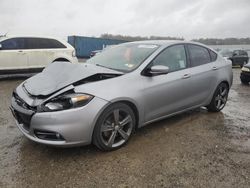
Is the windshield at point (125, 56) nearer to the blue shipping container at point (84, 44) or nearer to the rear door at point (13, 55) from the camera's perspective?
the rear door at point (13, 55)

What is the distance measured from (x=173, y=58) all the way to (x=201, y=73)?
74cm

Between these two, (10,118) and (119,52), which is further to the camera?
(10,118)

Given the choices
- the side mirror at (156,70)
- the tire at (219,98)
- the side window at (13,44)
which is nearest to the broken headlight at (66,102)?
the side mirror at (156,70)

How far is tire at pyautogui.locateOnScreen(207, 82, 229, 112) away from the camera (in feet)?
17.2

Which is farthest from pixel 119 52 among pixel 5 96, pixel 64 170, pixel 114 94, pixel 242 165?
pixel 5 96

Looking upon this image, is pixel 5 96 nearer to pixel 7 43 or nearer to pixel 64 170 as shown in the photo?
pixel 7 43

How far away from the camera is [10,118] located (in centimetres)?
482

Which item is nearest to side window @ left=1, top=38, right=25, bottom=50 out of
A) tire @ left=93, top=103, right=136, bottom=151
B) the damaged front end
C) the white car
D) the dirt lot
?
the white car

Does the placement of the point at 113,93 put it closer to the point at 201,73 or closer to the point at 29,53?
the point at 201,73

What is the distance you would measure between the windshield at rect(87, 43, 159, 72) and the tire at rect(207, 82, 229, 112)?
1904mm

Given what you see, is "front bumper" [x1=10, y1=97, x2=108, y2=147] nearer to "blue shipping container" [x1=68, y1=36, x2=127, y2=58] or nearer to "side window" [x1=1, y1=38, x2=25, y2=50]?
"side window" [x1=1, y1=38, x2=25, y2=50]

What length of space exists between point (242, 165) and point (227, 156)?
26 cm

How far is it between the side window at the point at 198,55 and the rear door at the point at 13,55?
6.84m

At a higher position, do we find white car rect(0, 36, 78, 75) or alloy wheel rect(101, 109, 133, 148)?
white car rect(0, 36, 78, 75)
